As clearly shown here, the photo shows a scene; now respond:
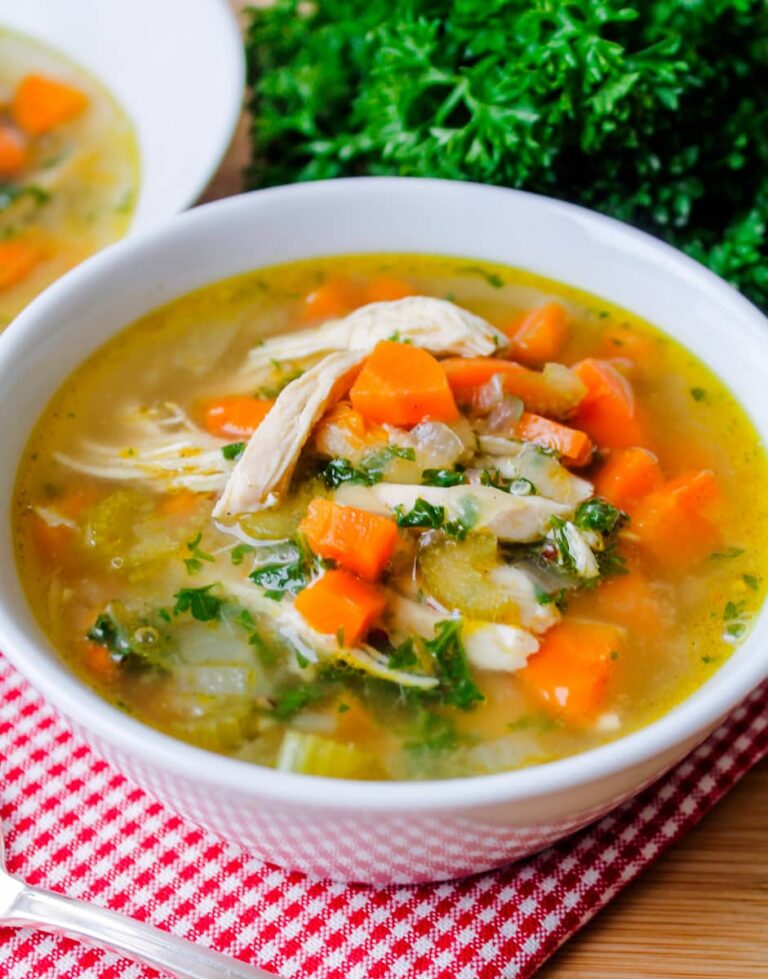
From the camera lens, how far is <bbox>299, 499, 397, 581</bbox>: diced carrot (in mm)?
2225

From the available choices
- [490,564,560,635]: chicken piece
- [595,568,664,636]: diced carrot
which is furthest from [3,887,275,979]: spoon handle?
[595,568,664,636]: diced carrot

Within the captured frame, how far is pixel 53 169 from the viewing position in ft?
12.6

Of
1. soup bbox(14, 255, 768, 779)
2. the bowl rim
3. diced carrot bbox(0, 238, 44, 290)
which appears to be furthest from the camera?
diced carrot bbox(0, 238, 44, 290)

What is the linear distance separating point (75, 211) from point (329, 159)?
798mm

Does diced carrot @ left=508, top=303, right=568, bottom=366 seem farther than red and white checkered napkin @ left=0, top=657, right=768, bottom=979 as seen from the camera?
Yes

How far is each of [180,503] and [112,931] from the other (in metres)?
0.83

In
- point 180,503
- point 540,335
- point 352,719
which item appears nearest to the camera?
point 352,719

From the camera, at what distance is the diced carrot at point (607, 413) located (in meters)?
2.59

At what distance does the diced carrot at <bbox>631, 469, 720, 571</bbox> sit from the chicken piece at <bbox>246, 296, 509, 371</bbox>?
1.68 ft

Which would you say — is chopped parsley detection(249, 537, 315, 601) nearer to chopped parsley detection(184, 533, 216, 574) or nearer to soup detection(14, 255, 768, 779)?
soup detection(14, 255, 768, 779)

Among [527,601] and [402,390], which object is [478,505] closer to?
[527,601]

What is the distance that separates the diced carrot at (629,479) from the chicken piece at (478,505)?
0.50ft

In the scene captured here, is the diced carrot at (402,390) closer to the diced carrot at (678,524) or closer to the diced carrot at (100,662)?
the diced carrot at (678,524)

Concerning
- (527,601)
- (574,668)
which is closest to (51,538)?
(527,601)
